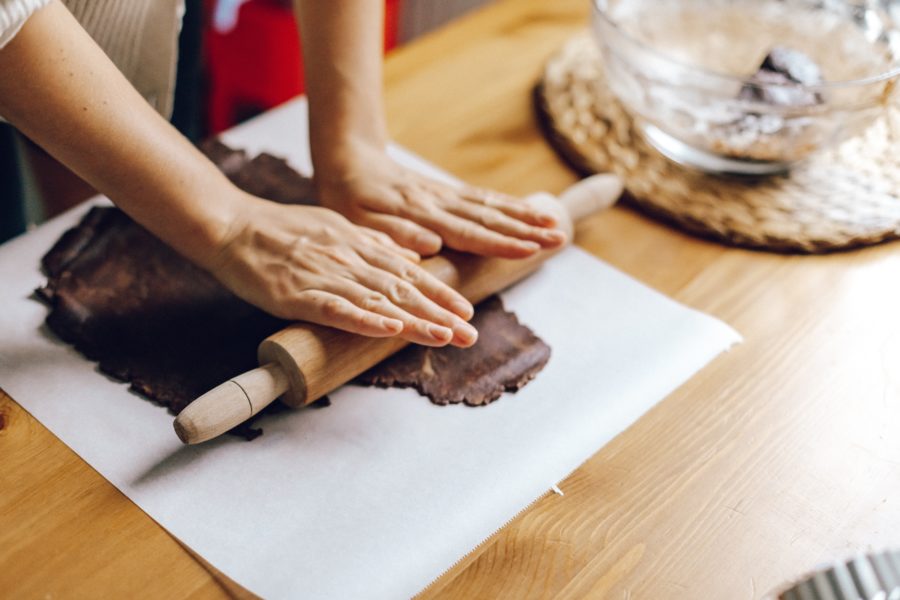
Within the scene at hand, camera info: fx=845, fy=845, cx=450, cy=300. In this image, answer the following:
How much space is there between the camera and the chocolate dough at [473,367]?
76cm

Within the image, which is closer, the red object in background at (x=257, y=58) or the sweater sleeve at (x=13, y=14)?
the sweater sleeve at (x=13, y=14)

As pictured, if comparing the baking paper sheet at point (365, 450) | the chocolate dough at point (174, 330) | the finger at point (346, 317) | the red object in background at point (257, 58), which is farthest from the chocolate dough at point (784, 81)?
the red object in background at point (257, 58)

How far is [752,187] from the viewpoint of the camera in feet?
3.25

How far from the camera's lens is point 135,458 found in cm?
69

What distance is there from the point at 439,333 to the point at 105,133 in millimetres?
335

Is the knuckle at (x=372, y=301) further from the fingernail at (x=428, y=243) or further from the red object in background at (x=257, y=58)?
the red object in background at (x=257, y=58)

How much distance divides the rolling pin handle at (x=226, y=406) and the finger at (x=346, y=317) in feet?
0.21

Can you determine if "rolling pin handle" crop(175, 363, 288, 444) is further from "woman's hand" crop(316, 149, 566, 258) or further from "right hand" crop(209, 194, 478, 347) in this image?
"woman's hand" crop(316, 149, 566, 258)

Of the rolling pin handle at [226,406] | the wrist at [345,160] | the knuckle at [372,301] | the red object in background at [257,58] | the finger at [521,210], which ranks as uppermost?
the wrist at [345,160]

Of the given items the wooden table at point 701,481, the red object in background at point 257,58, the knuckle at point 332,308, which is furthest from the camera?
the red object in background at point 257,58

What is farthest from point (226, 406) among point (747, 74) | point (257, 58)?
point (257, 58)

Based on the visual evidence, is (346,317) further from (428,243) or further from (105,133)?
(105,133)

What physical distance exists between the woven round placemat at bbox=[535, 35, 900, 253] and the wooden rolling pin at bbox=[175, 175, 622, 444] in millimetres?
181

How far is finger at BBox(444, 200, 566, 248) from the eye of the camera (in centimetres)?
84
